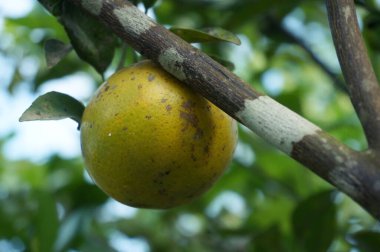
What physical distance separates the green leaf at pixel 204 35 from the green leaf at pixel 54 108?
236mm

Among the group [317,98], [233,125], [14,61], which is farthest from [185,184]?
[317,98]

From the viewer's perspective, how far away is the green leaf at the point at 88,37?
1226 mm

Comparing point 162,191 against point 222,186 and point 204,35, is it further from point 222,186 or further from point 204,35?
point 222,186

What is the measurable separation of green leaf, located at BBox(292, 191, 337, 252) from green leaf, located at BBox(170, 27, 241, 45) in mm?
585

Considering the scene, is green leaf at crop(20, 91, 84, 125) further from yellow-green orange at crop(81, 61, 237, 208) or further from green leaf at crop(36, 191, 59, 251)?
green leaf at crop(36, 191, 59, 251)

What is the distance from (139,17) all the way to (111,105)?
0.16 meters

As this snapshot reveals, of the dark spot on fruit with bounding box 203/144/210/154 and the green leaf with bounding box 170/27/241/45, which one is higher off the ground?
the green leaf with bounding box 170/27/241/45

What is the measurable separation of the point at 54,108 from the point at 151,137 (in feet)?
0.71

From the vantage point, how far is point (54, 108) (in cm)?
111

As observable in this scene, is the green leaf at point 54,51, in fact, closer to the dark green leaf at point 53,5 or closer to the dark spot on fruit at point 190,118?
the dark green leaf at point 53,5

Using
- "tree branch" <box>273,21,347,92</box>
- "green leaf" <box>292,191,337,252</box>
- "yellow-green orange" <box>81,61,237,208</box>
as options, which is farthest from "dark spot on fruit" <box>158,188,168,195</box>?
"tree branch" <box>273,21,347,92</box>

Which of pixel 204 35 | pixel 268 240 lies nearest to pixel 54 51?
pixel 204 35

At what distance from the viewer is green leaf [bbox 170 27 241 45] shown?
1120mm

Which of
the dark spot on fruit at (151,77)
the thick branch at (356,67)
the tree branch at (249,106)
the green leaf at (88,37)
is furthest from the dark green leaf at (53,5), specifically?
the thick branch at (356,67)
